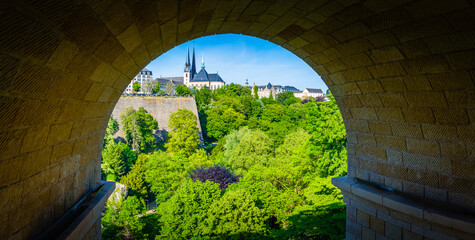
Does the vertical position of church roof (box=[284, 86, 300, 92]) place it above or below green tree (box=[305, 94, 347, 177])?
above

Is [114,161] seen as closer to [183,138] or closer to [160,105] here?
[183,138]

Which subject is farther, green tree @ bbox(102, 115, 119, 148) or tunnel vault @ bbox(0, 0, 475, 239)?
green tree @ bbox(102, 115, 119, 148)

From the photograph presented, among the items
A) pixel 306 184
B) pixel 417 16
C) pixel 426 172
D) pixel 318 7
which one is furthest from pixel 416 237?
pixel 306 184

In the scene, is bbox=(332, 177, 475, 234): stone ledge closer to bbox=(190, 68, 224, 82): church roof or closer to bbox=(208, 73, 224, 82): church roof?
bbox=(190, 68, 224, 82): church roof

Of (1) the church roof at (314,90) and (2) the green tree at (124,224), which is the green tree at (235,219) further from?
(1) the church roof at (314,90)

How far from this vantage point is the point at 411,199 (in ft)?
12.5

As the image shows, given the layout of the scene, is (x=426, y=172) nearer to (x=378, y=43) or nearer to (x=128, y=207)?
(x=378, y=43)

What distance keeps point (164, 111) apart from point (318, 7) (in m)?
39.0

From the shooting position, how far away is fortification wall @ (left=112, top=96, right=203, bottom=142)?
37.7 metres

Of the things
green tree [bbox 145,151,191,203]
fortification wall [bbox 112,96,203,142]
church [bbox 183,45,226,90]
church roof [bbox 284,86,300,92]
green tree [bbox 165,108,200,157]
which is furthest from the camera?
church roof [bbox 284,86,300,92]

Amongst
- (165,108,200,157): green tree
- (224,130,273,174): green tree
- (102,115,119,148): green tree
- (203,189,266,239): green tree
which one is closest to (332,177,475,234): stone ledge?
(203,189,266,239): green tree

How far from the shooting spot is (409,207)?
3.59 m

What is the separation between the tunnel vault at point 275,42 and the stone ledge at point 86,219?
0.60ft

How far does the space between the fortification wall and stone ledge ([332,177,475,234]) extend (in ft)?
112
